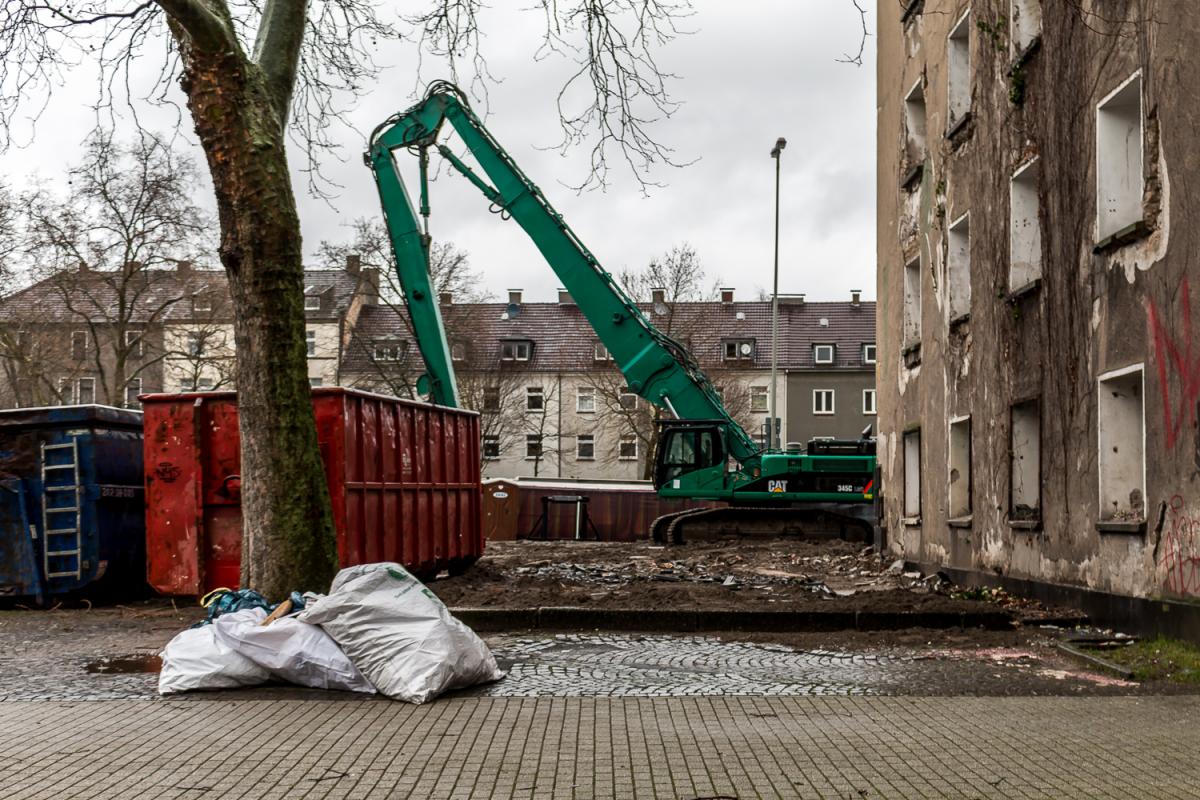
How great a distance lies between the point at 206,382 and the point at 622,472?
2263 cm

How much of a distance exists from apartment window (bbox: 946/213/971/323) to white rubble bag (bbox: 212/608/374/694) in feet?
37.7

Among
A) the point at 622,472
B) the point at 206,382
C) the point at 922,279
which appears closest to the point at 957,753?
the point at 922,279

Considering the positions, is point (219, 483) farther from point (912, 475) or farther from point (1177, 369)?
point (912, 475)

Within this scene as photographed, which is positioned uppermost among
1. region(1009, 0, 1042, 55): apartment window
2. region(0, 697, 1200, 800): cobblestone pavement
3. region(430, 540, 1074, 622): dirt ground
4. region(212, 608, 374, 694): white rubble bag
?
region(1009, 0, 1042, 55): apartment window

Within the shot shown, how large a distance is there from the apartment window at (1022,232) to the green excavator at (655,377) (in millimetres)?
8200

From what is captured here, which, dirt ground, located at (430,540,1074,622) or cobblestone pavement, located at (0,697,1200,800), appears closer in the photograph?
cobblestone pavement, located at (0,697,1200,800)

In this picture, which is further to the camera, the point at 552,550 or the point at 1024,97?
the point at 552,550

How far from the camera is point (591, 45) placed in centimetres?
1305

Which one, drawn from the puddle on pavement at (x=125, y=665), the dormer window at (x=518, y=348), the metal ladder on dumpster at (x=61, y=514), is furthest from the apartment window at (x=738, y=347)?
the puddle on pavement at (x=125, y=665)

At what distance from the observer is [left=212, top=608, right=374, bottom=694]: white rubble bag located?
891cm

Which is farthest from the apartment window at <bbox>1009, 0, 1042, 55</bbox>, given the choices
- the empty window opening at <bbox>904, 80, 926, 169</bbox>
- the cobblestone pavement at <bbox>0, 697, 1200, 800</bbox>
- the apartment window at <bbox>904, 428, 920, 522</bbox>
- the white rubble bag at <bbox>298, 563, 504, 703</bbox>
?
the white rubble bag at <bbox>298, 563, 504, 703</bbox>

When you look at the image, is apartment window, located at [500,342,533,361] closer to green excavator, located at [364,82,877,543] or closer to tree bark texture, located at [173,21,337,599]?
green excavator, located at [364,82,877,543]

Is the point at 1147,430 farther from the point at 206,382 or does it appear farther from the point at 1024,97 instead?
the point at 206,382

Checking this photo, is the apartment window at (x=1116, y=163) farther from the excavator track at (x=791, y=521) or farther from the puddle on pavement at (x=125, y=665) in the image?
the excavator track at (x=791, y=521)
